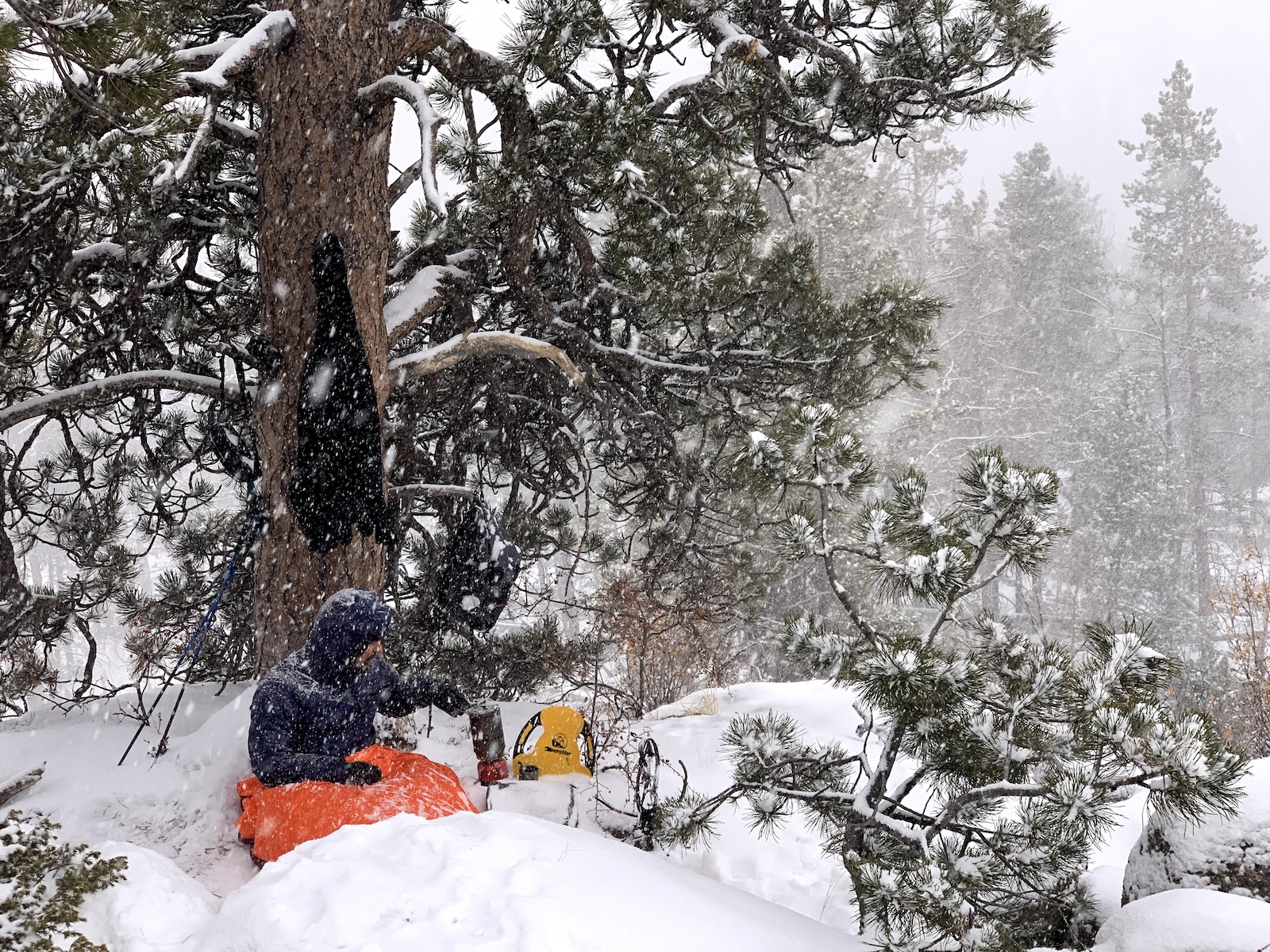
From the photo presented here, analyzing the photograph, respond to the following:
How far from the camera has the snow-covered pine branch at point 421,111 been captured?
9.94 ft

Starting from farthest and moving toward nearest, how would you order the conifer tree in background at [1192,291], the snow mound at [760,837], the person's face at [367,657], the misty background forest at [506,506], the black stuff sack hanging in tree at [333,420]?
1. the conifer tree in background at [1192,291]
2. the snow mound at [760,837]
3. the black stuff sack hanging in tree at [333,420]
4. the person's face at [367,657]
5. the misty background forest at [506,506]

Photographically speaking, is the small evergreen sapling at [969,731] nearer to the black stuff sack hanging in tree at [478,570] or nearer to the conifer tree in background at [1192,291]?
the black stuff sack hanging in tree at [478,570]

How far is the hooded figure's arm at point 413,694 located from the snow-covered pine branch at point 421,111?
6.52 ft

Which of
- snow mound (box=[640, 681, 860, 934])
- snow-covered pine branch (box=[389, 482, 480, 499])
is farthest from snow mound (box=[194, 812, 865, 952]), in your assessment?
snow-covered pine branch (box=[389, 482, 480, 499])

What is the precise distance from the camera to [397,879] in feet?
7.26

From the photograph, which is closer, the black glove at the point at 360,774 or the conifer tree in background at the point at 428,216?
the black glove at the point at 360,774

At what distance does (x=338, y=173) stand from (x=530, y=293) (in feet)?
3.47

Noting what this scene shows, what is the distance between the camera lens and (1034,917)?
2.74 m

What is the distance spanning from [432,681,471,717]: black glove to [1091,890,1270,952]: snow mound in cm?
258

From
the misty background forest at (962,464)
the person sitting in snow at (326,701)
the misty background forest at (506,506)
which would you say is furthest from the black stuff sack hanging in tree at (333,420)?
the misty background forest at (962,464)

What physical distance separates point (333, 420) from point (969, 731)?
111 inches

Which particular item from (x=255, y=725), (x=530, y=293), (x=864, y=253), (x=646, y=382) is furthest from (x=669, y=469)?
(x=864, y=253)

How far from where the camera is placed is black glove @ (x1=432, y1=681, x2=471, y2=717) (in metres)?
3.52

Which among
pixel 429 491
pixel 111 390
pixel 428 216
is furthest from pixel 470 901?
pixel 428 216
